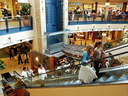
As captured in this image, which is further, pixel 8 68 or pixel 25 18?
pixel 8 68

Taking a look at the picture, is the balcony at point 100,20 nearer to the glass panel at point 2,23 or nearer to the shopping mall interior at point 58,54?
the shopping mall interior at point 58,54

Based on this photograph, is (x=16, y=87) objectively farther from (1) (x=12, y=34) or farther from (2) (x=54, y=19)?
(2) (x=54, y=19)

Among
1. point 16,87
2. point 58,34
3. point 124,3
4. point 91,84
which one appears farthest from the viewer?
point 124,3

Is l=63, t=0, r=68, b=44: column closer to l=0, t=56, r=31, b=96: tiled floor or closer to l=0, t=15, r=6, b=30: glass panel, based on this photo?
l=0, t=56, r=31, b=96: tiled floor

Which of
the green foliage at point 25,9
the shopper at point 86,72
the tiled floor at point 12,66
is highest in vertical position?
the green foliage at point 25,9

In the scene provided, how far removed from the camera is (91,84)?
3.67 meters

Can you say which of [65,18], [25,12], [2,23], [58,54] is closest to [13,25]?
[2,23]

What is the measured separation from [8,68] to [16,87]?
507 centimetres

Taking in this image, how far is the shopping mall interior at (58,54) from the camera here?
373 centimetres

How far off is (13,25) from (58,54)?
453cm

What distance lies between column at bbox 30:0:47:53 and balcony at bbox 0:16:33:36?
550 millimetres

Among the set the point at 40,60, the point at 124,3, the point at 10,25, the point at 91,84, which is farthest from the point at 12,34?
the point at 124,3

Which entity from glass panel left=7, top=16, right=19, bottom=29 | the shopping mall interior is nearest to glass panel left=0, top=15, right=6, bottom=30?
the shopping mall interior

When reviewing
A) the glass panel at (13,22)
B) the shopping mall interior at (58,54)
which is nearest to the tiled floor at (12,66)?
the shopping mall interior at (58,54)
